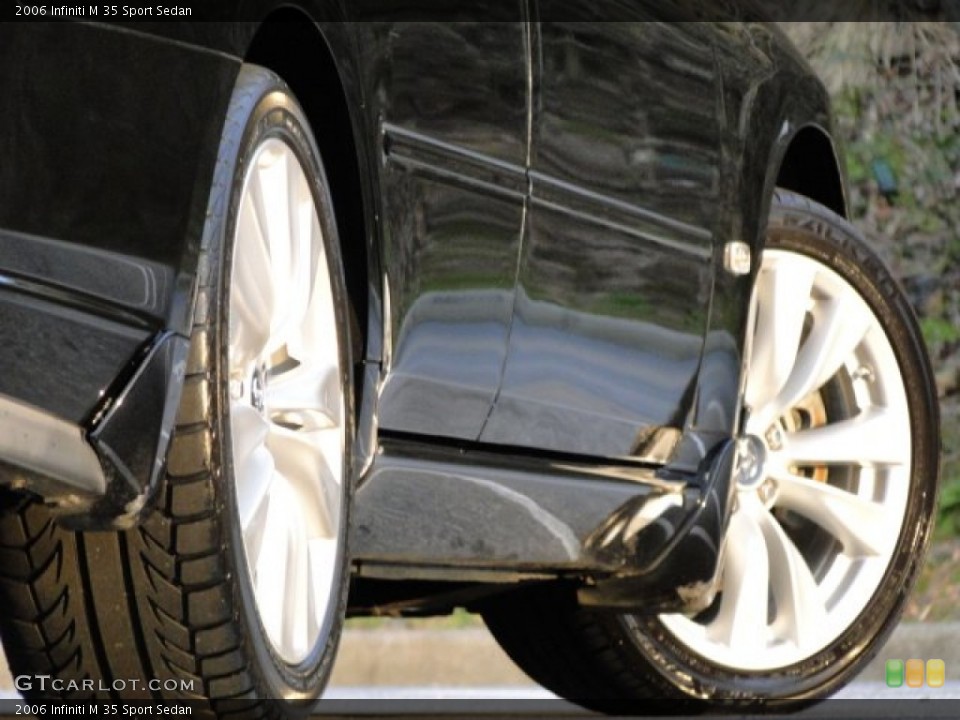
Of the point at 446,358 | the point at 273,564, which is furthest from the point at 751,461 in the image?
the point at 273,564

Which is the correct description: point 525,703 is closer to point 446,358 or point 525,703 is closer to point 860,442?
point 860,442

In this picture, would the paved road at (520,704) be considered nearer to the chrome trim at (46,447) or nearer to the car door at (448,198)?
the car door at (448,198)

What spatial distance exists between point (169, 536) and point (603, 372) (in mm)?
1424

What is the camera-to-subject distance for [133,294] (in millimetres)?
2711

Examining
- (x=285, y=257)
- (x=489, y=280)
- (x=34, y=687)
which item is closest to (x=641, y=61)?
(x=489, y=280)

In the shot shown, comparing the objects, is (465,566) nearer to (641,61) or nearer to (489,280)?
(489,280)

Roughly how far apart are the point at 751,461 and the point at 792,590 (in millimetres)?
289

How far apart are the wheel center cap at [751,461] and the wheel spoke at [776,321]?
8 cm

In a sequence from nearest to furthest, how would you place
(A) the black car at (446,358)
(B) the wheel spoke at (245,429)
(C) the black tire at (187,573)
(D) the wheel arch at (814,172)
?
1. (A) the black car at (446,358)
2. (C) the black tire at (187,573)
3. (B) the wheel spoke at (245,429)
4. (D) the wheel arch at (814,172)

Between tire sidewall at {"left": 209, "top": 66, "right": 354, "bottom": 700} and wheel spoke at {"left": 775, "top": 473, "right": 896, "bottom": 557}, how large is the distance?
2.15 meters

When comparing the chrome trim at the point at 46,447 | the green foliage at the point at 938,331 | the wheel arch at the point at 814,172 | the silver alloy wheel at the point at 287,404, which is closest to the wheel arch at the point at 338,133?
the silver alloy wheel at the point at 287,404

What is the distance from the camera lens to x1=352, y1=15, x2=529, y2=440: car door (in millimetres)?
3508

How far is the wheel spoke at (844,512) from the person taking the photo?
17.8 feet

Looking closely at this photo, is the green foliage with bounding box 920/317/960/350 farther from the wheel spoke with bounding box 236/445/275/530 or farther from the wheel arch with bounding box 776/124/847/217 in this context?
the wheel spoke with bounding box 236/445/275/530
